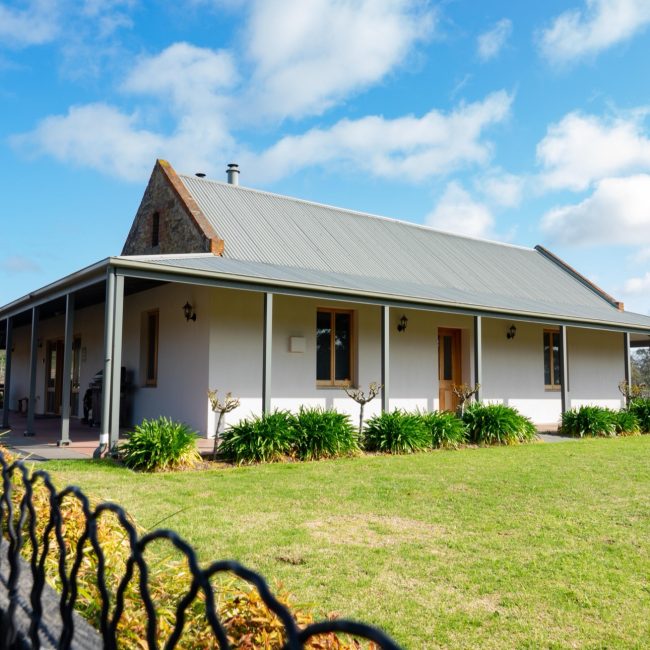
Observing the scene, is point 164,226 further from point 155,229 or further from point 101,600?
point 101,600

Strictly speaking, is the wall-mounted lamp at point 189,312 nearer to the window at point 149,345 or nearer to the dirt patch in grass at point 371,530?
the window at point 149,345

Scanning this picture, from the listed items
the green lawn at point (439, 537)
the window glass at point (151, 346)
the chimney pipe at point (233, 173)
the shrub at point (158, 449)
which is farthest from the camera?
the chimney pipe at point (233, 173)

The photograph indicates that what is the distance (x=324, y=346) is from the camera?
13.3m

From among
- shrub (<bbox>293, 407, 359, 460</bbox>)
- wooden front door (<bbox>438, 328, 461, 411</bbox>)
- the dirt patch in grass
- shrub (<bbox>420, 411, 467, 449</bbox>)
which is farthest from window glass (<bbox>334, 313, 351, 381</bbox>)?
the dirt patch in grass

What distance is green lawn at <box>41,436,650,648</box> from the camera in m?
3.48

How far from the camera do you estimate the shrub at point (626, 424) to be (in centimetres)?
1459

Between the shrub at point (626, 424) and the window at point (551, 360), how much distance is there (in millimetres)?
2627

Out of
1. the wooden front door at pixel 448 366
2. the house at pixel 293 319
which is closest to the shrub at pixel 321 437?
the house at pixel 293 319

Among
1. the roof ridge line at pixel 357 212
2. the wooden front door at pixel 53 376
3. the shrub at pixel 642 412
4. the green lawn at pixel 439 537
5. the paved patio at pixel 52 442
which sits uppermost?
the roof ridge line at pixel 357 212

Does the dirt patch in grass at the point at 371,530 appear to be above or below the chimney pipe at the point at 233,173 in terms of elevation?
below

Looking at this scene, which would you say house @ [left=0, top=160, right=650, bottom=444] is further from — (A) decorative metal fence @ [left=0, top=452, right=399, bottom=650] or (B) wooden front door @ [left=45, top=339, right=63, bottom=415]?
(A) decorative metal fence @ [left=0, top=452, right=399, bottom=650]

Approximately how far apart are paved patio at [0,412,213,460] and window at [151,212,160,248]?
484cm

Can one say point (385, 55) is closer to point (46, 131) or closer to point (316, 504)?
point (316, 504)

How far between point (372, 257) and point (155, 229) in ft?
18.4
